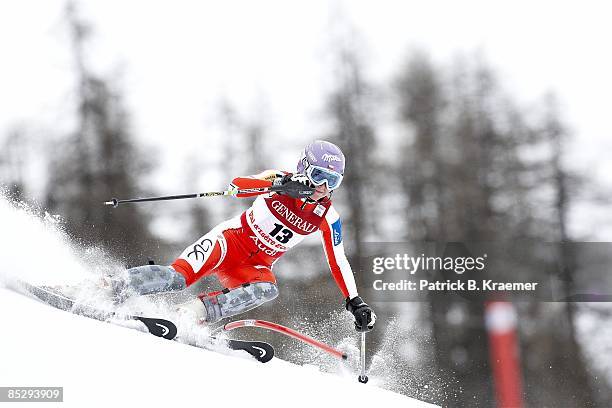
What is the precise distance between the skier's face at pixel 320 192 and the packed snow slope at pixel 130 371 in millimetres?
1148

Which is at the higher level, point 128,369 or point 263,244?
point 128,369

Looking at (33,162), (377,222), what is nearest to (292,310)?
(377,222)

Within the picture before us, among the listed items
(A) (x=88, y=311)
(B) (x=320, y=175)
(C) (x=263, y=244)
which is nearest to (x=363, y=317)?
(C) (x=263, y=244)

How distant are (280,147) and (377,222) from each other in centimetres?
180

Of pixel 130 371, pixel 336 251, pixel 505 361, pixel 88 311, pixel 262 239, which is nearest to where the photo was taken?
pixel 130 371

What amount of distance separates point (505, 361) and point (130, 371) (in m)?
7.41

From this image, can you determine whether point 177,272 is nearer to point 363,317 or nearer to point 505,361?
point 363,317

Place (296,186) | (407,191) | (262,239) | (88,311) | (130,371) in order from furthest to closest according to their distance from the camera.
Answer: (407,191) < (262,239) < (296,186) < (88,311) < (130,371)

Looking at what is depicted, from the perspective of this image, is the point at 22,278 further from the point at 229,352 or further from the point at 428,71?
the point at 428,71

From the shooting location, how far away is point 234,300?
434 cm

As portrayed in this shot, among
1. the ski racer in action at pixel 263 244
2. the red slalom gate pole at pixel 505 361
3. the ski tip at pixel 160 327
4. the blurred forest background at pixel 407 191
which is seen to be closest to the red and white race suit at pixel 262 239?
the ski racer in action at pixel 263 244

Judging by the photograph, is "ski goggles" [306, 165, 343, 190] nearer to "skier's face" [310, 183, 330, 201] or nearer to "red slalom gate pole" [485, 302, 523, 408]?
"skier's face" [310, 183, 330, 201]

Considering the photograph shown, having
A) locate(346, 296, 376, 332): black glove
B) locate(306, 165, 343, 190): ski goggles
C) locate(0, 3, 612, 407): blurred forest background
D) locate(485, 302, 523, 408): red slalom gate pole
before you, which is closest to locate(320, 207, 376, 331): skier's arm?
locate(346, 296, 376, 332): black glove

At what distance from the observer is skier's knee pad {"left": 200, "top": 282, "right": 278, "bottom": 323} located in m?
4.29
